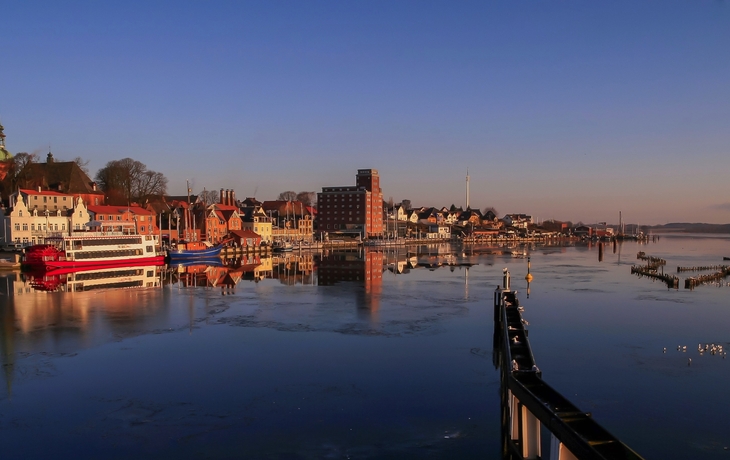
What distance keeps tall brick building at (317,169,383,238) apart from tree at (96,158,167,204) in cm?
4219

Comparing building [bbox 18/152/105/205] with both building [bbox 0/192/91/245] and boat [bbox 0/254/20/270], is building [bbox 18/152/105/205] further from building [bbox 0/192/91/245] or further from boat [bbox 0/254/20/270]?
boat [bbox 0/254/20/270]

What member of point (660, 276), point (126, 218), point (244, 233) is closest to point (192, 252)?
point (126, 218)

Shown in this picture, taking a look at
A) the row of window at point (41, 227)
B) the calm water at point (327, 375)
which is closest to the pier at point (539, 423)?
the calm water at point (327, 375)

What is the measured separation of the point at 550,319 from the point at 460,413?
13505mm

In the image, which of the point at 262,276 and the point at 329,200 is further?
the point at 329,200

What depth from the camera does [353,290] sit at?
3588 cm

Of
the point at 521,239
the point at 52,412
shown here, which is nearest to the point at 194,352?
the point at 52,412

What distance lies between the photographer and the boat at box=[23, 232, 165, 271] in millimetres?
50344

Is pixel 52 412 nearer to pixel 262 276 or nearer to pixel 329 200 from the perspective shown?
pixel 262 276

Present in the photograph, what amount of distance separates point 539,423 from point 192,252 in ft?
204

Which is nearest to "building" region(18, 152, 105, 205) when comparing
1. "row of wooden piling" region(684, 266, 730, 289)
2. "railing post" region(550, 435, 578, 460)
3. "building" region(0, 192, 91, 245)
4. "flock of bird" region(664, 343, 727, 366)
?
"building" region(0, 192, 91, 245)

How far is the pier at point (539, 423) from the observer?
22.4ft

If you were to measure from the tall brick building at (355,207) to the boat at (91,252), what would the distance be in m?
66.8

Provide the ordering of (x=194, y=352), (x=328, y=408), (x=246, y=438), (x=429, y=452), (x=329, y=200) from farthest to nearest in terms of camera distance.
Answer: (x=329, y=200)
(x=194, y=352)
(x=328, y=408)
(x=246, y=438)
(x=429, y=452)
